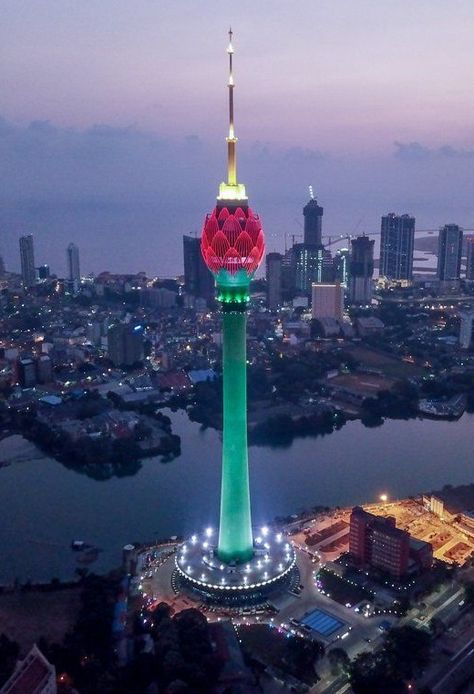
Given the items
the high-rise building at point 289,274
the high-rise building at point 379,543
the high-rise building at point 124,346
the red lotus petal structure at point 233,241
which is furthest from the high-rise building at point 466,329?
the red lotus petal structure at point 233,241

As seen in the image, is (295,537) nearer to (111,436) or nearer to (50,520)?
(50,520)

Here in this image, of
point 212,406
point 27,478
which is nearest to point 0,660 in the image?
point 27,478

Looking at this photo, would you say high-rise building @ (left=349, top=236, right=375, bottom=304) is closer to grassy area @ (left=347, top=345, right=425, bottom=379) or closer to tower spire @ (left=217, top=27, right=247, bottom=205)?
grassy area @ (left=347, top=345, right=425, bottom=379)

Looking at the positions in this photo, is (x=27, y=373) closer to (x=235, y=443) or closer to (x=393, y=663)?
(x=235, y=443)

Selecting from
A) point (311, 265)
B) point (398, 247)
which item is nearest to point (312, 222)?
point (398, 247)

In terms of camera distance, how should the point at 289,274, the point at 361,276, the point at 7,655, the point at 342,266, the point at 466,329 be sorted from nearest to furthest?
the point at 7,655
the point at 466,329
the point at 361,276
the point at 289,274
the point at 342,266

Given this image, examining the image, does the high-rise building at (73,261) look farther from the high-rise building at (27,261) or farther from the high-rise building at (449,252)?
the high-rise building at (449,252)

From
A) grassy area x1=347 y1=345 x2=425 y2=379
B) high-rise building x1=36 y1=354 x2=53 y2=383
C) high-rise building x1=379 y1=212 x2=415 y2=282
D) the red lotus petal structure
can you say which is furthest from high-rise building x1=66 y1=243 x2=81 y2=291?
the red lotus petal structure
